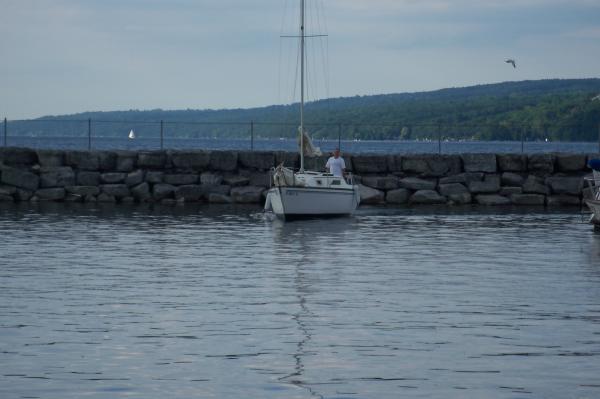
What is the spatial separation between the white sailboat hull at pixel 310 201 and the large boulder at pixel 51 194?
9015 millimetres

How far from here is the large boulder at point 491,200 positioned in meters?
39.0

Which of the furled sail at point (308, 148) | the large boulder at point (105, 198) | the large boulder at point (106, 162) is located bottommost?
the large boulder at point (105, 198)

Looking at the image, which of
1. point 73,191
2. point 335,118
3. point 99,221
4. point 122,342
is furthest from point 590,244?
point 335,118

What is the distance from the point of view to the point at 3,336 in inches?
481

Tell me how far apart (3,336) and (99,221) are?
57.3 ft

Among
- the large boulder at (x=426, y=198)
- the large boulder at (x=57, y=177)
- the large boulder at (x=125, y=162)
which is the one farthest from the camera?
the large boulder at (x=125, y=162)

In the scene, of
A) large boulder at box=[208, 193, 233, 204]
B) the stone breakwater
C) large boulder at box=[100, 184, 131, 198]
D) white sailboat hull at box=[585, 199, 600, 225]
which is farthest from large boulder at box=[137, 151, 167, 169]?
white sailboat hull at box=[585, 199, 600, 225]

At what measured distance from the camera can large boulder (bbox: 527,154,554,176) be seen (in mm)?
39719

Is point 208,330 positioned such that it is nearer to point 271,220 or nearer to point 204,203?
point 271,220

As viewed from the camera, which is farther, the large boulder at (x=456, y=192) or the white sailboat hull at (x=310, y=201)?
the large boulder at (x=456, y=192)

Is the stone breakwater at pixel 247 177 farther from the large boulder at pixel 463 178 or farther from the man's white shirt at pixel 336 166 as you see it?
the man's white shirt at pixel 336 166

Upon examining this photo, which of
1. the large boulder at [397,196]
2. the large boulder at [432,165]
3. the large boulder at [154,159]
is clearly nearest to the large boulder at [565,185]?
the large boulder at [432,165]

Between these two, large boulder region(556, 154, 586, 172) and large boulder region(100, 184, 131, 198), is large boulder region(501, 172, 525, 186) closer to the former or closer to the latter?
large boulder region(556, 154, 586, 172)

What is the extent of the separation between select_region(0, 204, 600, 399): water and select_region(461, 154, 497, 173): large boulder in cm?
1341
